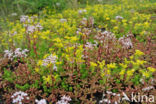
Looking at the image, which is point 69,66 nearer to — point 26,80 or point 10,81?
point 26,80

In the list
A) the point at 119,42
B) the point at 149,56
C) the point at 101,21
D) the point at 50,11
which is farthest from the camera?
the point at 50,11

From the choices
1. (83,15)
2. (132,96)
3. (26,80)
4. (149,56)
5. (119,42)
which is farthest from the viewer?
(83,15)

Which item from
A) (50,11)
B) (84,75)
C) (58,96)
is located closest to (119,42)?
(84,75)

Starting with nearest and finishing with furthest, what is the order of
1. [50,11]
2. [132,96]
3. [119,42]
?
[132,96] < [119,42] < [50,11]

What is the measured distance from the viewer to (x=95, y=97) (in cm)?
308

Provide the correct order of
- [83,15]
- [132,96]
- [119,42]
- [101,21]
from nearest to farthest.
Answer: [132,96], [119,42], [101,21], [83,15]

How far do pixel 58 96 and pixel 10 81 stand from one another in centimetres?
106

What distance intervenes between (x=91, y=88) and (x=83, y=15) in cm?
402

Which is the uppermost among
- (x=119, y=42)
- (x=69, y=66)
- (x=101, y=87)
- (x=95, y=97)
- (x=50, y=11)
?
(x=50, y=11)

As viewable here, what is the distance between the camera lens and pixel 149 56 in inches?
151

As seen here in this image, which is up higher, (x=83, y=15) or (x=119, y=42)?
(x=83, y=15)

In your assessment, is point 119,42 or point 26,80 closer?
point 26,80

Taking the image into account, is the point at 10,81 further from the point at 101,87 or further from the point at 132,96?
the point at 132,96

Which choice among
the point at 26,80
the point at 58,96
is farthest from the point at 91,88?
the point at 26,80
